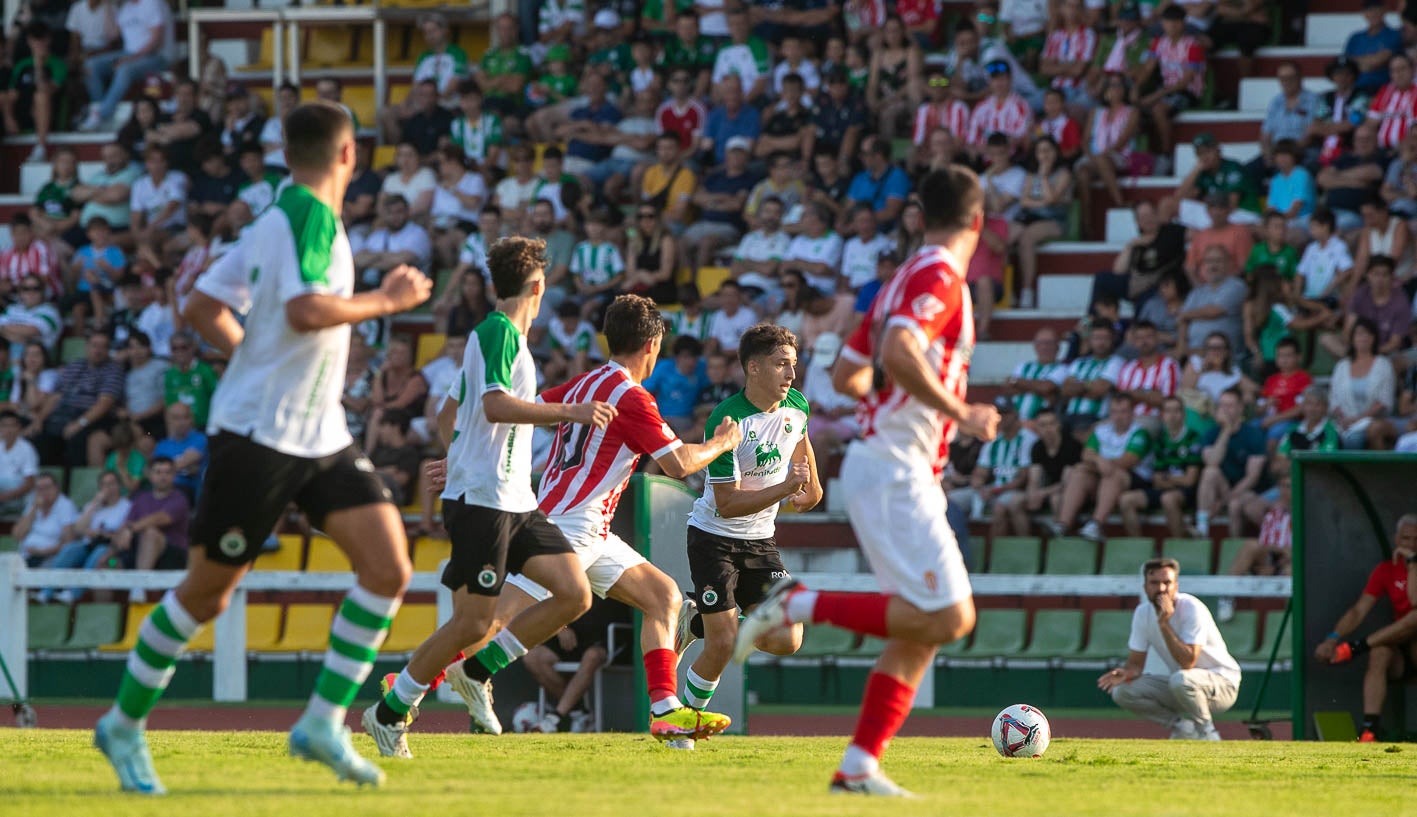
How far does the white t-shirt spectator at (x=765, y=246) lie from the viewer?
2052 centimetres

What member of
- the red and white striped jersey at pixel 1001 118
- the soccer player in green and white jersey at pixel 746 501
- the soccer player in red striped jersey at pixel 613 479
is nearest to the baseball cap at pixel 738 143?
the red and white striped jersey at pixel 1001 118

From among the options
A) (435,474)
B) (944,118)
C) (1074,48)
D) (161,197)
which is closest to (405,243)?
(161,197)

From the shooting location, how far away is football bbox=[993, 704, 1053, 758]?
9.85 m

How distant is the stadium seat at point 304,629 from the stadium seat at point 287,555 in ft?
1.73

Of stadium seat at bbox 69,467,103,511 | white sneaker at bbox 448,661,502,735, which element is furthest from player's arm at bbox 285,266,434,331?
stadium seat at bbox 69,467,103,511

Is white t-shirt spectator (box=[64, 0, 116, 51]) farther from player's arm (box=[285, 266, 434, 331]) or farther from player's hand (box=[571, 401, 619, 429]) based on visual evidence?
player's arm (box=[285, 266, 434, 331])

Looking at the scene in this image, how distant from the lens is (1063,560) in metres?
17.4

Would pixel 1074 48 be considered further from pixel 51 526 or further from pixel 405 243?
pixel 51 526

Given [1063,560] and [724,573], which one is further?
[1063,560]

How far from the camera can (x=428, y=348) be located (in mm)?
21328

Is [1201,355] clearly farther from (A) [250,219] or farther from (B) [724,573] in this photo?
(A) [250,219]

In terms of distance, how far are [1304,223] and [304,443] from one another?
14.8 m

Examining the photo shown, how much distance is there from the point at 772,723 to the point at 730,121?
27.1ft

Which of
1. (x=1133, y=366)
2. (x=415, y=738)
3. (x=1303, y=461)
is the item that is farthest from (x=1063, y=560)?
(x=415, y=738)
